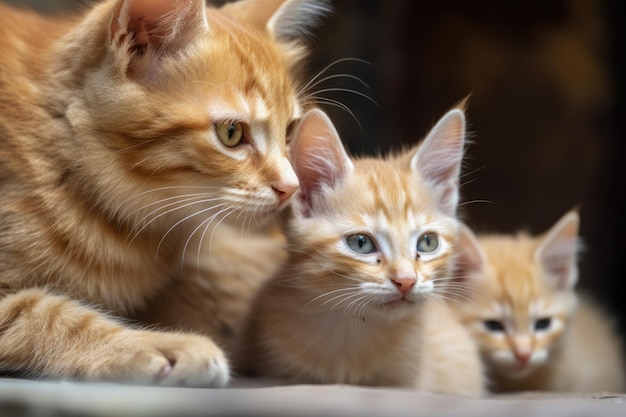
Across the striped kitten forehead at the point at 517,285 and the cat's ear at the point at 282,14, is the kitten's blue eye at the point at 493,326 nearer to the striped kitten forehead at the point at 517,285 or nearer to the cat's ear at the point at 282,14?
the striped kitten forehead at the point at 517,285

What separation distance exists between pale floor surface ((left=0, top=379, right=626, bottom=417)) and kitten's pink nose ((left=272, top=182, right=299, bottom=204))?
1.33 feet

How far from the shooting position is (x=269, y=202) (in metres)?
1.57

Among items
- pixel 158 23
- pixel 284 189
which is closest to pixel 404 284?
pixel 284 189

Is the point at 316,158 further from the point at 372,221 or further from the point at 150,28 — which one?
the point at 150,28

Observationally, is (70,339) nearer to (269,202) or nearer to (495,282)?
(269,202)

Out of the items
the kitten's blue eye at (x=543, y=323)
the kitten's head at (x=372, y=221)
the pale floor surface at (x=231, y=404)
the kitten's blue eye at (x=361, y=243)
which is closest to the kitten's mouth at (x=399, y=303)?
the kitten's head at (x=372, y=221)

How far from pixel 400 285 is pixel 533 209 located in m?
1.66

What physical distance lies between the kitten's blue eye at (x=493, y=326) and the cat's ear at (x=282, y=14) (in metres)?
0.93

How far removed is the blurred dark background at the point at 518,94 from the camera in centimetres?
284

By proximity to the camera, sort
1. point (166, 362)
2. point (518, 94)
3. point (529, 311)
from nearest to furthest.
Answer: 1. point (166, 362)
2. point (529, 311)
3. point (518, 94)

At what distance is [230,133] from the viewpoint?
1572 millimetres

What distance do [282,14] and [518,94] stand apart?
4.43ft

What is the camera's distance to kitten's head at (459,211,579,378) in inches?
81.6

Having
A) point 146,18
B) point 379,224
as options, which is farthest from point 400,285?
point 146,18
